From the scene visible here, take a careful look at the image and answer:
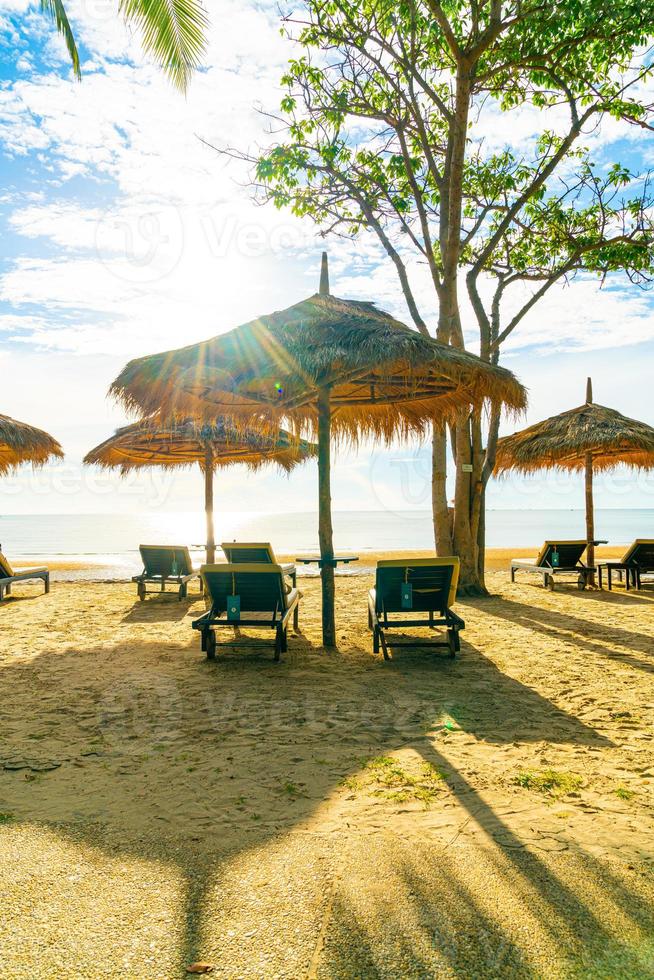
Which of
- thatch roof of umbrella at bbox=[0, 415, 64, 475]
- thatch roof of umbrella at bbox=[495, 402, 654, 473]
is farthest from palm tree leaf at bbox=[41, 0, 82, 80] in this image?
thatch roof of umbrella at bbox=[495, 402, 654, 473]

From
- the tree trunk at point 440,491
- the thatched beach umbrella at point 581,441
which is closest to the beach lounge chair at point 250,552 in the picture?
the tree trunk at point 440,491

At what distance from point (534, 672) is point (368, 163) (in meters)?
8.97

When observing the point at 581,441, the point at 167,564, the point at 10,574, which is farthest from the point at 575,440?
the point at 10,574

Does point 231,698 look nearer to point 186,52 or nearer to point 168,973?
point 168,973

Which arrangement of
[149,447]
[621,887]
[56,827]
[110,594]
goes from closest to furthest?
1. [621,887]
2. [56,827]
3. [110,594]
4. [149,447]

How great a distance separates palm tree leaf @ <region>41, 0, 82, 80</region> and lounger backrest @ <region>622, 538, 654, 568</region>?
33.1 ft

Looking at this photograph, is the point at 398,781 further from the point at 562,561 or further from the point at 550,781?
the point at 562,561

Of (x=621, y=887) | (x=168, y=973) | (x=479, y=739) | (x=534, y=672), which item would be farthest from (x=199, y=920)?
(x=534, y=672)

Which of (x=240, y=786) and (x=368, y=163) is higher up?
(x=368, y=163)

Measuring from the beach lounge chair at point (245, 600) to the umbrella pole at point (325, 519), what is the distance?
53 centimetres

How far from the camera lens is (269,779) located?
9.50ft

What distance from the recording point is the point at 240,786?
9.24 ft

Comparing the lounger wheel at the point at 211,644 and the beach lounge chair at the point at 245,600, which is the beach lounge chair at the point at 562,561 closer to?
the beach lounge chair at the point at 245,600

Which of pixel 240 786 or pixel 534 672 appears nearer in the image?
pixel 240 786
